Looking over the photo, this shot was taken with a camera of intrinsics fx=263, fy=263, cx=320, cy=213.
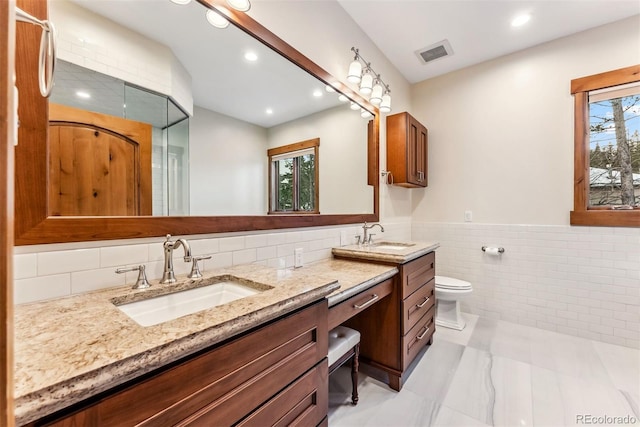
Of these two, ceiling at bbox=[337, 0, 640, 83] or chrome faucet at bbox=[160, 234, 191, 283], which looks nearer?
chrome faucet at bbox=[160, 234, 191, 283]

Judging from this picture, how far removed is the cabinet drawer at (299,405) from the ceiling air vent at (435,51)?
9.42ft

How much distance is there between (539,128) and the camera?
8.25 ft

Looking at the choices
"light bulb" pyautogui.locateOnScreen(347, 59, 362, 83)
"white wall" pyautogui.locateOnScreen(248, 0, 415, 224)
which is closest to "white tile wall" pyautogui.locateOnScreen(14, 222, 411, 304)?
"white wall" pyautogui.locateOnScreen(248, 0, 415, 224)

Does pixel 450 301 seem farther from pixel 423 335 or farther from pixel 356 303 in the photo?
pixel 356 303

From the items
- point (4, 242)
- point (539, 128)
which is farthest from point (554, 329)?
point (4, 242)

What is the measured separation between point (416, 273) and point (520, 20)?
2.32m

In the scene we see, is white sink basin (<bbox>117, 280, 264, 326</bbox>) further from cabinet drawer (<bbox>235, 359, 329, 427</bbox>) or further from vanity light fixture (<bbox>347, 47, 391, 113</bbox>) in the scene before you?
vanity light fixture (<bbox>347, 47, 391, 113</bbox>)

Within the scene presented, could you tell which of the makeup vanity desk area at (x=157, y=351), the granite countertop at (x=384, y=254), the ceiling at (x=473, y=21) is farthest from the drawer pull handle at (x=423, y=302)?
the ceiling at (x=473, y=21)

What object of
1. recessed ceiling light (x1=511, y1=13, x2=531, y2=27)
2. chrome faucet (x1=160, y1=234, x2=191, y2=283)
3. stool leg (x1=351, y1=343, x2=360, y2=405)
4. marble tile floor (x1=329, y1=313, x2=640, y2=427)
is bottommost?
marble tile floor (x1=329, y1=313, x2=640, y2=427)

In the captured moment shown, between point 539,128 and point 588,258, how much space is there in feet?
4.12

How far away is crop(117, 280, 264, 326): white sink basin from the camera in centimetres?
89

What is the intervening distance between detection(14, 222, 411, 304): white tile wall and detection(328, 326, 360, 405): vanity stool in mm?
528

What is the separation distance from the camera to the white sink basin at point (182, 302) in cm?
89

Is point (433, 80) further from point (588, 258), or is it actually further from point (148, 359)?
point (148, 359)
